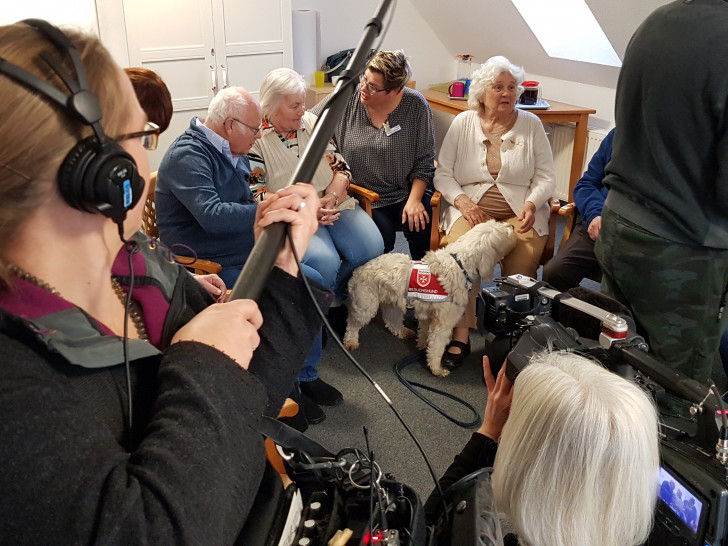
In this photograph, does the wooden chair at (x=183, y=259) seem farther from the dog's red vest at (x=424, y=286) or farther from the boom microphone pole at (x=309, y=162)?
the boom microphone pole at (x=309, y=162)

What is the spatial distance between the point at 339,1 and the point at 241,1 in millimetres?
1054

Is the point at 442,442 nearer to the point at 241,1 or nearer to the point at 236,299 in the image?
the point at 236,299

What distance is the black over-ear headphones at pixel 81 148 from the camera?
52 cm

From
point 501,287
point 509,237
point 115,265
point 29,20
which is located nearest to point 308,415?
point 501,287

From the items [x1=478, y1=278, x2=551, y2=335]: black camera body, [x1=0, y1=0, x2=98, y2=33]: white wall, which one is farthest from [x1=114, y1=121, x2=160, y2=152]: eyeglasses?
[x1=0, y1=0, x2=98, y2=33]: white wall

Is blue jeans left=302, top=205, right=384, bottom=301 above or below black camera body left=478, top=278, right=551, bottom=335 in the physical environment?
below

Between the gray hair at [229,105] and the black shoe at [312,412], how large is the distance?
3.46ft

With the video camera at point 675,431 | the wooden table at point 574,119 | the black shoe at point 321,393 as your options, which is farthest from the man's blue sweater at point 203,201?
the wooden table at point 574,119

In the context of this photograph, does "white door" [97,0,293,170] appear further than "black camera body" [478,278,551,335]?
Yes

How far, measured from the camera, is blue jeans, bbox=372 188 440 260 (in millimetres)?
3018

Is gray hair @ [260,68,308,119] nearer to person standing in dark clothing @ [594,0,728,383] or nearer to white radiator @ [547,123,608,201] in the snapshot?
person standing in dark clothing @ [594,0,728,383]

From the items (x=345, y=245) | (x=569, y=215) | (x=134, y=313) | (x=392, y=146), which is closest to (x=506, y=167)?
(x=569, y=215)

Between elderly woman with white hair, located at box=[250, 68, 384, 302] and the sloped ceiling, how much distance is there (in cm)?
187

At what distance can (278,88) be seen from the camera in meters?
2.53
